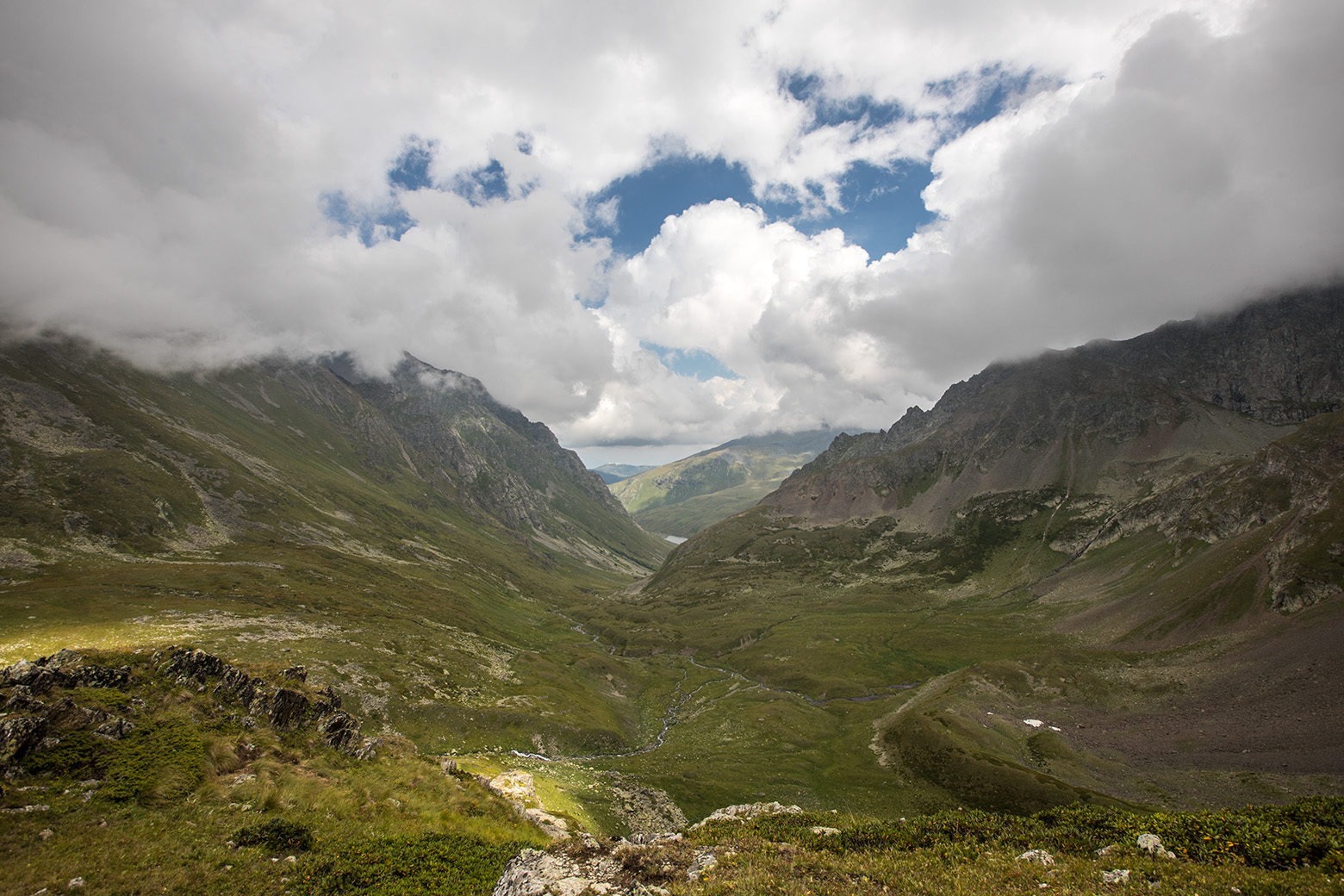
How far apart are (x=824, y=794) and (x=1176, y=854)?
223 ft

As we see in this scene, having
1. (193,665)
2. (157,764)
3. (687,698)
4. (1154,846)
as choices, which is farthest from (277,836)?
(687,698)

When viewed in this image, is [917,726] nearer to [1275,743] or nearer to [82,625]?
[1275,743]

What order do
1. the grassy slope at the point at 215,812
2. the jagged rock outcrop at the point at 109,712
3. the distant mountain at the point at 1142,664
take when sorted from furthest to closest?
the distant mountain at the point at 1142,664 < the jagged rock outcrop at the point at 109,712 < the grassy slope at the point at 215,812

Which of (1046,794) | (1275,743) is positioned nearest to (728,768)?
(1046,794)

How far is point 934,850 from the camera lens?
76.2 ft

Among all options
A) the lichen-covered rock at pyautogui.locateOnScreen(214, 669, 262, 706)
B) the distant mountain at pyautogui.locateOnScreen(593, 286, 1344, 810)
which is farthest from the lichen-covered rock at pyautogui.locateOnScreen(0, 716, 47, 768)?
the distant mountain at pyautogui.locateOnScreen(593, 286, 1344, 810)

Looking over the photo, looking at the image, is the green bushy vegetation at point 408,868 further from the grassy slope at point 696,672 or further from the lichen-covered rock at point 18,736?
the grassy slope at point 696,672

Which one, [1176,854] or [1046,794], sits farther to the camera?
[1046,794]

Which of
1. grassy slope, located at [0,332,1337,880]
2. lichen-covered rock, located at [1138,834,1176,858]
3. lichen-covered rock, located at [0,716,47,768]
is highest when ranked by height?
lichen-covered rock, located at [0,716,47,768]

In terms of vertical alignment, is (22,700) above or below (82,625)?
above

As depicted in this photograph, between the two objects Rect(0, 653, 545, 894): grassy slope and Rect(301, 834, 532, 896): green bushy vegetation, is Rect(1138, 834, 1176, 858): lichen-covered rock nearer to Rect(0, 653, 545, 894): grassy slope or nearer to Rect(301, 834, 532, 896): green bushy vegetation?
Rect(301, 834, 532, 896): green bushy vegetation

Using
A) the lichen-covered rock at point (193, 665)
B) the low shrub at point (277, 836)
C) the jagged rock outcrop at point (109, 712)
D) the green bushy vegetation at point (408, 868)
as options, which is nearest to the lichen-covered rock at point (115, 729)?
the jagged rock outcrop at point (109, 712)

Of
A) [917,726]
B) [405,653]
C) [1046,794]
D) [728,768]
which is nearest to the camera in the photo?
[1046,794]

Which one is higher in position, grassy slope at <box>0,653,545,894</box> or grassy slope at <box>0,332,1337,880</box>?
grassy slope at <box>0,653,545,894</box>
